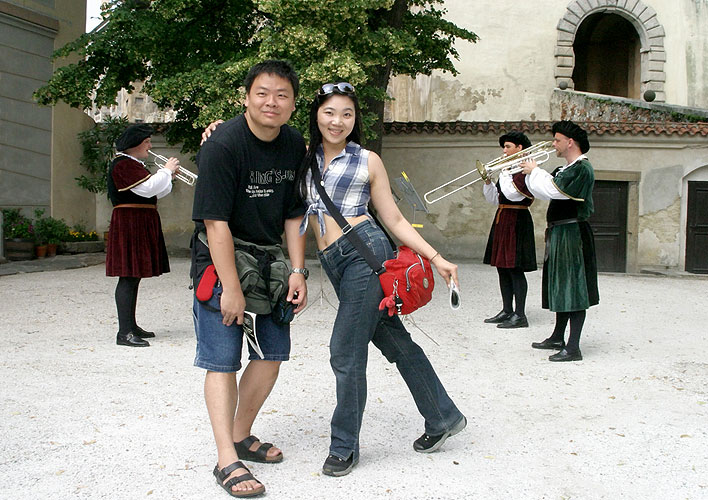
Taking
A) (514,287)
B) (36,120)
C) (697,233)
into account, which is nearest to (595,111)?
(697,233)

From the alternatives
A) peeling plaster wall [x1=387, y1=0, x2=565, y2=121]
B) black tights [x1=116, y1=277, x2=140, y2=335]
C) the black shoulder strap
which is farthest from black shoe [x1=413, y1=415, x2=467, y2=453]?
peeling plaster wall [x1=387, y1=0, x2=565, y2=121]

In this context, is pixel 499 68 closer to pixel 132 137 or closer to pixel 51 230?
pixel 51 230

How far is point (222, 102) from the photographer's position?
29.5 ft

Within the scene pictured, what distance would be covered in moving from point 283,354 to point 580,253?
10.7 feet

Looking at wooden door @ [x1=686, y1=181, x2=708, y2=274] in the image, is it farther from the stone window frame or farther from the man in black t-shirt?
the man in black t-shirt

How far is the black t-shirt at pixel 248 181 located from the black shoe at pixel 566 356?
3.12m

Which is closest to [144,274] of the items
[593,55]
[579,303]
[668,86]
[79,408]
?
[79,408]

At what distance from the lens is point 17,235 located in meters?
12.6

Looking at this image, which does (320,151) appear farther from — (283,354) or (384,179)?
(283,354)

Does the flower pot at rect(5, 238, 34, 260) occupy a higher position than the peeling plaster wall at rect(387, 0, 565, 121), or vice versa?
the peeling plaster wall at rect(387, 0, 565, 121)

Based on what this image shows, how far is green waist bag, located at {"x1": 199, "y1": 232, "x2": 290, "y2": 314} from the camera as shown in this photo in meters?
3.13

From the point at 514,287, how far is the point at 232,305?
4.75m

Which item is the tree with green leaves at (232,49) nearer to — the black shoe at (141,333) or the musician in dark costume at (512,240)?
the musician in dark costume at (512,240)

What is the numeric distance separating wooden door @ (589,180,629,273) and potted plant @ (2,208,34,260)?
10.5 metres
